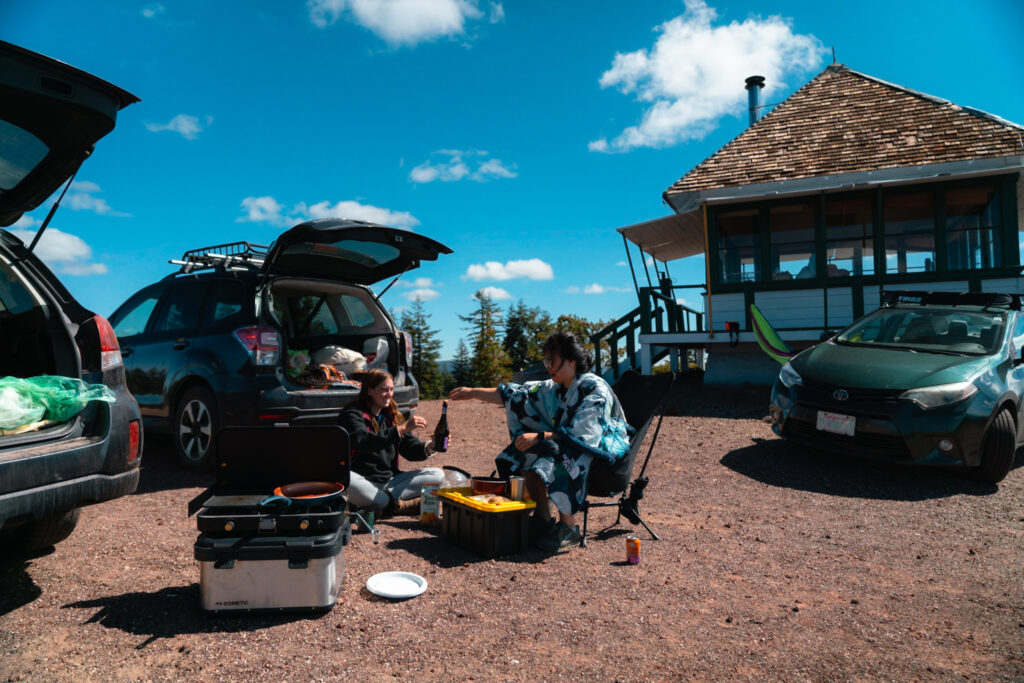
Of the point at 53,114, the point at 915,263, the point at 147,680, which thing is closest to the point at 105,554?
the point at 147,680

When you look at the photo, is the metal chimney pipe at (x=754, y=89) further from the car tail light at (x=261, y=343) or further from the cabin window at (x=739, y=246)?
the car tail light at (x=261, y=343)

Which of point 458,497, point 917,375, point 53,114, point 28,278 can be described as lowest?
point 458,497

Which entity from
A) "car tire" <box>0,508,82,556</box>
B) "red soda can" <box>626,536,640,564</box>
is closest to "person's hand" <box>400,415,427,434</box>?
"red soda can" <box>626,536,640,564</box>

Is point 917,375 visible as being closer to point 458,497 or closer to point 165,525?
point 458,497

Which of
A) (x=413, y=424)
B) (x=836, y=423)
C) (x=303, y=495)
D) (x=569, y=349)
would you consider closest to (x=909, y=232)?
(x=836, y=423)

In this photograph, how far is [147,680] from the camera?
8.12 ft

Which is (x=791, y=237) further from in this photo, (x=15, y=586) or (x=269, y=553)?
(x=15, y=586)

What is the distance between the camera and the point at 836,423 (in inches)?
235

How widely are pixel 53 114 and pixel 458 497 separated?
284 centimetres

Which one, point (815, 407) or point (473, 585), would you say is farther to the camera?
point (815, 407)

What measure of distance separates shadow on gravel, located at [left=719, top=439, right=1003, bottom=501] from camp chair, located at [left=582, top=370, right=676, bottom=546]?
1.83m

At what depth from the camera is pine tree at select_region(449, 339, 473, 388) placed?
4081cm

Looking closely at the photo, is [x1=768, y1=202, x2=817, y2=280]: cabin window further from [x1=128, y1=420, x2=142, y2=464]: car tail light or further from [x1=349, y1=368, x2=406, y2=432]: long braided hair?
[x1=128, y1=420, x2=142, y2=464]: car tail light

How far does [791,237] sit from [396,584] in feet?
35.4
